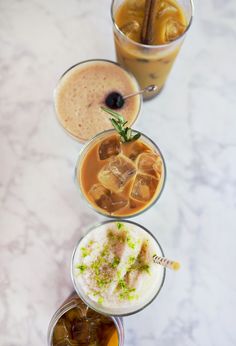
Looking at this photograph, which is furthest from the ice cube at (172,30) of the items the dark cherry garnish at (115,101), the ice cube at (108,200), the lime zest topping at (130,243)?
the lime zest topping at (130,243)

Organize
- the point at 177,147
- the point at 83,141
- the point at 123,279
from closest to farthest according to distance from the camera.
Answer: the point at 123,279, the point at 83,141, the point at 177,147

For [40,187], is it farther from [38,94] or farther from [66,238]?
[38,94]

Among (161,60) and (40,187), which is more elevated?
(161,60)

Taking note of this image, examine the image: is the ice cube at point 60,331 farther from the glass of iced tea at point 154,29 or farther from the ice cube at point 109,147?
the glass of iced tea at point 154,29

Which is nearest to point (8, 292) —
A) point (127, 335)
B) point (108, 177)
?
point (127, 335)

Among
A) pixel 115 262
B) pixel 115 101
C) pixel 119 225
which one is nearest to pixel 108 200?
pixel 119 225

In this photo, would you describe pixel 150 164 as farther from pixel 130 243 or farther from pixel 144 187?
pixel 130 243
